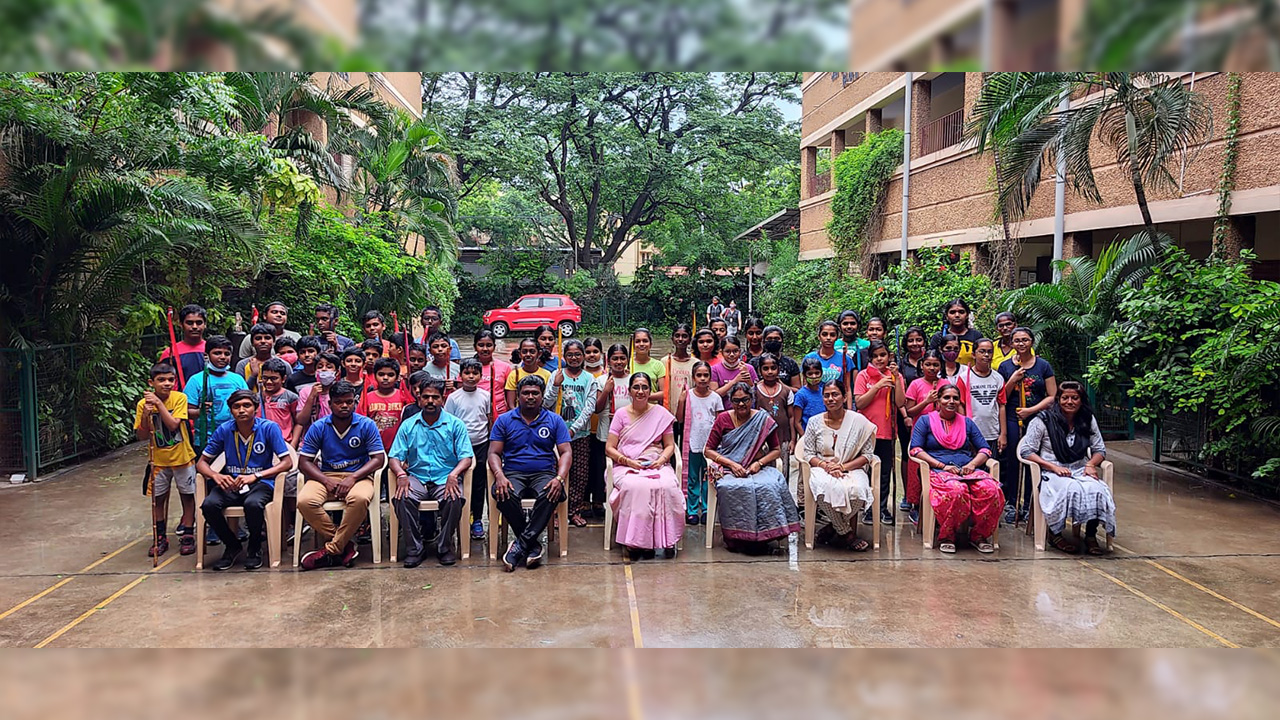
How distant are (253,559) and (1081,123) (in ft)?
28.0

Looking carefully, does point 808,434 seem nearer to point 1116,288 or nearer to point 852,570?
point 852,570

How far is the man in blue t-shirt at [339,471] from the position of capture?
6270mm

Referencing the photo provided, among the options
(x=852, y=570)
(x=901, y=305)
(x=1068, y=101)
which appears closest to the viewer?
(x=852, y=570)

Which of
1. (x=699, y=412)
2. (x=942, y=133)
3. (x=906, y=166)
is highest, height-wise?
(x=942, y=133)

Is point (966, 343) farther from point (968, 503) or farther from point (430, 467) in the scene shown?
point (430, 467)

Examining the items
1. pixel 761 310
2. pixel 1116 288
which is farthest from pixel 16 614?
pixel 761 310

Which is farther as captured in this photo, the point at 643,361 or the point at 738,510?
the point at 643,361

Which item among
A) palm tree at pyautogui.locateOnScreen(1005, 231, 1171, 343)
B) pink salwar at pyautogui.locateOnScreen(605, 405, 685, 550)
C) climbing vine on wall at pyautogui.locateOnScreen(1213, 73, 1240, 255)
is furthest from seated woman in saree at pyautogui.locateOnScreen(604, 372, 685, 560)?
climbing vine on wall at pyautogui.locateOnScreen(1213, 73, 1240, 255)

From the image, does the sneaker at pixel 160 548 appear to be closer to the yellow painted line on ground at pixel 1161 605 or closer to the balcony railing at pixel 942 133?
the yellow painted line on ground at pixel 1161 605

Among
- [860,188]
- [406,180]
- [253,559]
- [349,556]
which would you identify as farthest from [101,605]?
[860,188]

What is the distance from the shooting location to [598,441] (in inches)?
297
